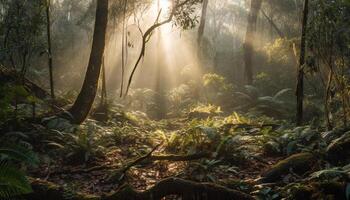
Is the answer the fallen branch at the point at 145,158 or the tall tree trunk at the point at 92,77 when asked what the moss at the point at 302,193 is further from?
the tall tree trunk at the point at 92,77

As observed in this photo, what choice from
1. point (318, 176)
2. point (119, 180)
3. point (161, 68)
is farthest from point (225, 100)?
point (318, 176)

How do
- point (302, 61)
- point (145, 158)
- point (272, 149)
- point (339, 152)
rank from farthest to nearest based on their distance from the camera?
point (302, 61)
point (272, 149)
point (145, 158)
point (339, 152)

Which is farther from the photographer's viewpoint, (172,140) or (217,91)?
(217,91)

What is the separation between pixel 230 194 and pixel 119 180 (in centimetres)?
258

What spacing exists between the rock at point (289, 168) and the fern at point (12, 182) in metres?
3.64

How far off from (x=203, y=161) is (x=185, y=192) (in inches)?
82.5

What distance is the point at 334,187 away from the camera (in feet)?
16.5

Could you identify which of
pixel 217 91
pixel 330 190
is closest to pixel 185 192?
pixel 330 190

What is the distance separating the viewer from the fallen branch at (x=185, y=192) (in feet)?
17.1

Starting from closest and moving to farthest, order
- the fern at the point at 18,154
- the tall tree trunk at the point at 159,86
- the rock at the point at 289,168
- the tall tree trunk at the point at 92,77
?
the fern at the point at 18,154 → the rock at the point at 289,168 → the tall tree trunk at the point at 92,77 → the tall tree trunk at the point at 159,86

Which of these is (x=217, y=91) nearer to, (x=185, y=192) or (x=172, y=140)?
(x=172, y=140)

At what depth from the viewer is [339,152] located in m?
6.64

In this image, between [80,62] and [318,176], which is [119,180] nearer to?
[318,176]

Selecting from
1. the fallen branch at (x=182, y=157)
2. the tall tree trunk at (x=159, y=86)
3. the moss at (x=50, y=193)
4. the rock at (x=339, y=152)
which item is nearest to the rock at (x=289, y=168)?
the rock at (x=339, y=152)
